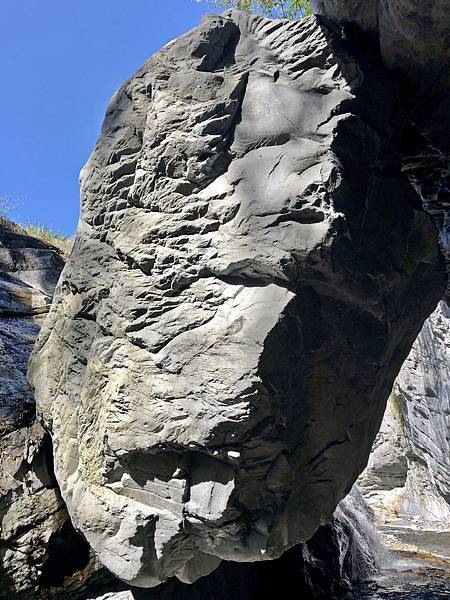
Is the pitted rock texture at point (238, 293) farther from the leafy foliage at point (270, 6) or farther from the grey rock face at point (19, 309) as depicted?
the leafy foliage at point (270, 6)

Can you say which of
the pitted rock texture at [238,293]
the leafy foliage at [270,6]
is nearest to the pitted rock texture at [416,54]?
the pitted rock texture at [238,293]

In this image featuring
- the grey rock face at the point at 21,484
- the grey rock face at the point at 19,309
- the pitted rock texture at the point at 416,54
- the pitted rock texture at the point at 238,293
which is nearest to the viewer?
the pitted rock texture at the point at 238,293

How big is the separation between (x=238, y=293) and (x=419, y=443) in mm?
3928

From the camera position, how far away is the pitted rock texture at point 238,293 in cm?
165

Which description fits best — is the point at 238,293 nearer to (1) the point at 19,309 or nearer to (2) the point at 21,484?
(2) the point at 21,484

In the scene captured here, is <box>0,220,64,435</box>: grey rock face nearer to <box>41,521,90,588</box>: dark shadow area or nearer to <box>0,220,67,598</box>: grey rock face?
<box>0,220,67,598</box>: grey rock face

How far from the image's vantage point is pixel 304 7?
27.4 ft

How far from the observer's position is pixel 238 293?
1.70 metres

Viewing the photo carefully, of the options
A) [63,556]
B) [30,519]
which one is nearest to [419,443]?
[63,556]

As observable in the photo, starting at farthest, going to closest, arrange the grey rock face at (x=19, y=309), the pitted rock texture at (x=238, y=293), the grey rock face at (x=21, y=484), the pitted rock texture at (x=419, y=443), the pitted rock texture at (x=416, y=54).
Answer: the pitted rock texture at (x=419, y=443)
the grey rock face at (x=19, y=309)
the grey rock face at (x=21, y=484)
the pitted rock texture at (x=416, y=54)
the pitted rock texture at (x=238, y=293)

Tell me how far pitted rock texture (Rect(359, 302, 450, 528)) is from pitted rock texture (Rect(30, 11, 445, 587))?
1978 mm

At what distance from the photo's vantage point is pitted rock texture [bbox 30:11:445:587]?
5.42 ft

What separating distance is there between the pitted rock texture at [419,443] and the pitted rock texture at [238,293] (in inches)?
77.9

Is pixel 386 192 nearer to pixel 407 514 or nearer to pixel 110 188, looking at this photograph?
pixel 110 188
